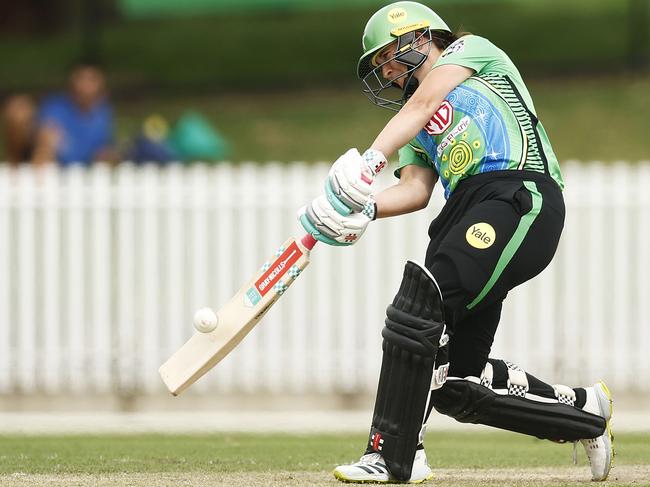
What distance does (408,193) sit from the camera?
5.33 m

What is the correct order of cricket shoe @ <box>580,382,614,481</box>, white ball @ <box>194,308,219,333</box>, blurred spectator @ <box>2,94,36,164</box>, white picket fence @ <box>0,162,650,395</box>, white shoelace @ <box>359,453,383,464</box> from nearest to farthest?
white shoelace @ <box>359,453,383,464</box>
white ball @ <box>194,308,219,333</box>
cricket shoe @ <box>580,382,614,481</box>
white picket fence @ <box>0,162,650,395</box>
blurred spectator @ <box>2,94,36,164</box>

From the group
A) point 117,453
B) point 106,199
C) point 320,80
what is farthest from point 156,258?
point 320,80

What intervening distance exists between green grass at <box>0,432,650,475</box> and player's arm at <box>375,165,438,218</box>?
1066 mm

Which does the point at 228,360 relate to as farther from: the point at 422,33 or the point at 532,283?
the point at 422,33

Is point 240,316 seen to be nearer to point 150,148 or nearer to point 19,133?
point 19,133

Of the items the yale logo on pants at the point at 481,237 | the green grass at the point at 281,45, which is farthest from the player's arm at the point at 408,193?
the green grass at the point at 281,45

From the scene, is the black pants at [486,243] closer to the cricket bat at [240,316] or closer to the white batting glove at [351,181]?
the white batting glove at [351,181]

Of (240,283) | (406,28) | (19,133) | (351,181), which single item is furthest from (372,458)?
(19,133)

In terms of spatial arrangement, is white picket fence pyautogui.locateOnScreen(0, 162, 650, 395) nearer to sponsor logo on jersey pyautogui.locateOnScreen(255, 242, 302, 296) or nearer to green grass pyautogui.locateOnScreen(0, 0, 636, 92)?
sponsor logo on jersey pyautogui.locateOnScreen(255, 242, 302, 296)

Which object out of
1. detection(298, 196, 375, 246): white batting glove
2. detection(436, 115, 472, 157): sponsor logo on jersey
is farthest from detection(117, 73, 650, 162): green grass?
detection(298, 196, 375, 246): white batting glove

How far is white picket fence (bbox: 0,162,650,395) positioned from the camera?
9586 mm

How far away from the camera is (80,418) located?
9039 millimetres

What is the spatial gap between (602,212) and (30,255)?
383 centimetres

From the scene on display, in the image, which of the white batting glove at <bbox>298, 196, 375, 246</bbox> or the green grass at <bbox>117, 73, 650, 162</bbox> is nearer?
the white batting glove at <bbox>298, 196, 375, 246</bbox>
